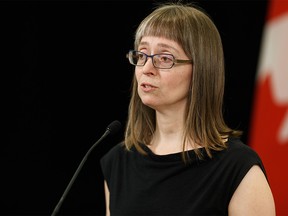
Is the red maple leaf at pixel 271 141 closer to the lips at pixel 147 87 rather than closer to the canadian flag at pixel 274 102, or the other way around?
the canadian flag at pixel 274 102

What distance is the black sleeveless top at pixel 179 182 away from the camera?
1.75 m

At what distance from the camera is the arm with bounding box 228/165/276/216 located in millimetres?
1659

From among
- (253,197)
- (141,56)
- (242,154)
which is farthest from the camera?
(141,56)

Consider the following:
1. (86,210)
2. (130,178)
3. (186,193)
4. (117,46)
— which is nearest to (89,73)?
(117,46)

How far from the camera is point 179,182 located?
185cm

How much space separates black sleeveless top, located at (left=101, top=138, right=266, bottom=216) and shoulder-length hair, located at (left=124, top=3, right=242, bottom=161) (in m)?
0.05

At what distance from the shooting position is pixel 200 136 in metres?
1.87

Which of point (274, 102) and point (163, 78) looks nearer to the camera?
point (163, 78)

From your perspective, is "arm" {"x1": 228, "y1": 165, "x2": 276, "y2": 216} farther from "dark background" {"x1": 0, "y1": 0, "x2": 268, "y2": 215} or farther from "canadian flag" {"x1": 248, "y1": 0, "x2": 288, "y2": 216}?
"dark background" {"x1": 0, "y1": 0, "x2": 268, "y2": 215}

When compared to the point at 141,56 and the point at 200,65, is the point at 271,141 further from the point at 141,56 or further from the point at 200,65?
the point at 141,56

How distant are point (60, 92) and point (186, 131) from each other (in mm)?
1446

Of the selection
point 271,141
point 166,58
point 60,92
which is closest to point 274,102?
point 271,141

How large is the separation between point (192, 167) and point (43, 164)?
1535mm

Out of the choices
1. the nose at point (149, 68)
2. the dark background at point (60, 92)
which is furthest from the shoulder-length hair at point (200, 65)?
the dark background at point (60, 92)
